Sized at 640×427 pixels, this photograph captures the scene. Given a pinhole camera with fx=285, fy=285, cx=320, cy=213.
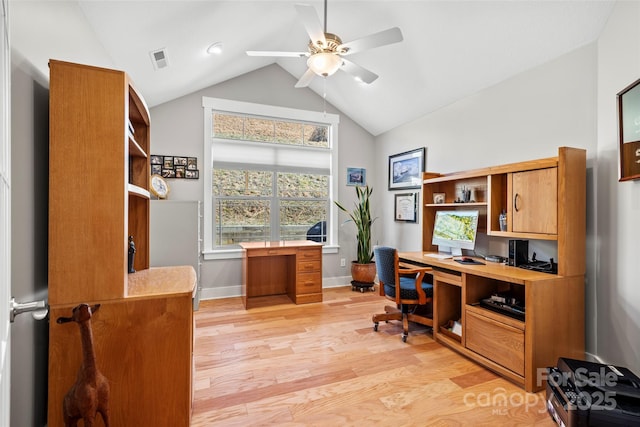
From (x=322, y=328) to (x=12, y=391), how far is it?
92.7 inches

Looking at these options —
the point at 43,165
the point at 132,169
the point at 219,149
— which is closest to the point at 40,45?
the point at 43,165

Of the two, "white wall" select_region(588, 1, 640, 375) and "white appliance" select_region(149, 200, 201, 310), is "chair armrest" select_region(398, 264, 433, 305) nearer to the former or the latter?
"white wall" select_region(588, 1, 640, 375)


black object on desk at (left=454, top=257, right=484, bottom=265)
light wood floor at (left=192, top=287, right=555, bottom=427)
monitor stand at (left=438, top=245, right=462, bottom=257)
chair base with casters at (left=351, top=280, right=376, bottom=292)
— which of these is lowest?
light wood floor at (left=192, top=287, right=555, bottom=427)

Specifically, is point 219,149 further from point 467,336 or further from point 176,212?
point 467,336

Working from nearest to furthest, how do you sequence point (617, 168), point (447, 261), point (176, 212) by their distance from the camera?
1. point (617, 168)
2. point (447, 261)
3. point (176, 212)

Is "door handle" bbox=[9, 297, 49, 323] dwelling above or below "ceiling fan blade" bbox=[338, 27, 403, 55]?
below

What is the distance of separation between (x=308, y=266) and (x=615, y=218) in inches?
118

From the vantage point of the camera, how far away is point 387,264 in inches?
112

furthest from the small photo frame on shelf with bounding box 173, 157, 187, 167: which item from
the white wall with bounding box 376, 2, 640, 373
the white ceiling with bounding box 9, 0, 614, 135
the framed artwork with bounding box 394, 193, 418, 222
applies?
the white wall with bounding box 376, 2, 640, 373

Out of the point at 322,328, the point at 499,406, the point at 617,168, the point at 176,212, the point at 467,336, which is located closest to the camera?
the point at 499,406

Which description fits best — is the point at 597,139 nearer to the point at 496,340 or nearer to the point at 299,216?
the point at 496,340

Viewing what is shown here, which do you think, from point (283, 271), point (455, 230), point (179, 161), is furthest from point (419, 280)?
point (179, 161)

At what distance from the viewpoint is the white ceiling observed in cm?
177

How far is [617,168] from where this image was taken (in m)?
2.06
